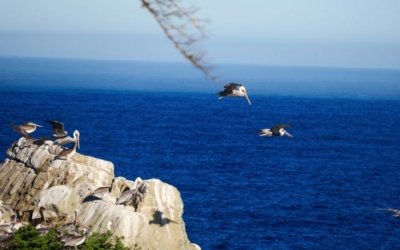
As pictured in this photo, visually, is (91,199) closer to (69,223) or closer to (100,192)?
(100,192)

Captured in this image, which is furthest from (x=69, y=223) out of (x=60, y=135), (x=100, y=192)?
(x=60, y=135)

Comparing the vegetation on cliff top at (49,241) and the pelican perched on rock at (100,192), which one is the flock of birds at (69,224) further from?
the vegetation on cliff top at (49,241)

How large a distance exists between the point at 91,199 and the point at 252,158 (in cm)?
6491

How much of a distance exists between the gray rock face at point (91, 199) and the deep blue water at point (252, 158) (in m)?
17.6

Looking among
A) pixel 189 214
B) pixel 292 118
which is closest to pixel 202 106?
pixel 292 118

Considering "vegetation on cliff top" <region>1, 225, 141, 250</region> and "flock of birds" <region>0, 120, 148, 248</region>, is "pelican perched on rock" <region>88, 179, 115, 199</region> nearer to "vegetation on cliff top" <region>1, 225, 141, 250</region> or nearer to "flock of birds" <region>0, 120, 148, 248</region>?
"flock of birds" <region>0, 120, 148, 248</region>

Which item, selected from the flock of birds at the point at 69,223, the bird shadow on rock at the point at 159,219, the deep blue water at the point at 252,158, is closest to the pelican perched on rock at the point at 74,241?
the flock of birds at the point at 69,223

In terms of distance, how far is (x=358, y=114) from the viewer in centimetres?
15900

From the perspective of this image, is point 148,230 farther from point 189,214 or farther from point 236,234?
point 189,214

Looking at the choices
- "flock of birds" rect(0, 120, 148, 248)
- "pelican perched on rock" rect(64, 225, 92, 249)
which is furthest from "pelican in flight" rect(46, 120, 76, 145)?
"pelican perched on rock" rect(64, 225, 92, 249)

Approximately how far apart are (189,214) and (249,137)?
58033 mm

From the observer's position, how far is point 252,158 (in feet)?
308

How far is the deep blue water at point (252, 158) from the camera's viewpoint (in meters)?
56.2

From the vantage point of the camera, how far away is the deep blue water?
5625 centimetres
